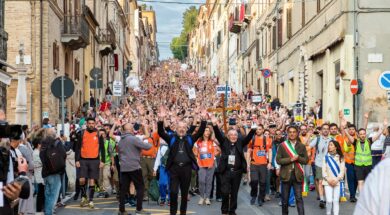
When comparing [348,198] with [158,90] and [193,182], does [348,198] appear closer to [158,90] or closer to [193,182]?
[193,182]

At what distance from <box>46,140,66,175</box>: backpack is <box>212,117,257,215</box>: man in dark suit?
8.74ft

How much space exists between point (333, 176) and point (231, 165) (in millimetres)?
1747

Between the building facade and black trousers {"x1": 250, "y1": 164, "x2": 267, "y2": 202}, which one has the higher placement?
the building facade

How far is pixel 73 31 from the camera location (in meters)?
34.8

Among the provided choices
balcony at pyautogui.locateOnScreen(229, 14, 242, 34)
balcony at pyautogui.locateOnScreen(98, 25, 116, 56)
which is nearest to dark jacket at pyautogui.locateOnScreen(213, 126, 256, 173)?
balcony at pyautogui.locateOnScreen(98, 25, 116, 56)

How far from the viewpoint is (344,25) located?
87.8ft

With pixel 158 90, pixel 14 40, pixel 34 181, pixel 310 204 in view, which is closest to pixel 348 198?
pixel 310 204

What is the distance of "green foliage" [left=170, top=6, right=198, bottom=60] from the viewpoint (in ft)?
553

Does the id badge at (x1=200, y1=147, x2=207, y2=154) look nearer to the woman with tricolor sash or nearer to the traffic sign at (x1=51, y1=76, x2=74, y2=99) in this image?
the woman with tricolor sash

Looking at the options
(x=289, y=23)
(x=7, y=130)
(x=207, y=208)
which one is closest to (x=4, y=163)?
(x=7, y=130)

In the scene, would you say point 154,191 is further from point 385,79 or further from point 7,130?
point 7,130

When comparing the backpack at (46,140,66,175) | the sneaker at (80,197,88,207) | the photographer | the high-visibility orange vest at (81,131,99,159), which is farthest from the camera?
the sneaker at (80,197,88,207)

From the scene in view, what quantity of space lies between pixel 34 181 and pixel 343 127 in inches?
277

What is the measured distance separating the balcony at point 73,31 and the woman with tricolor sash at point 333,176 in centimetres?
2242
